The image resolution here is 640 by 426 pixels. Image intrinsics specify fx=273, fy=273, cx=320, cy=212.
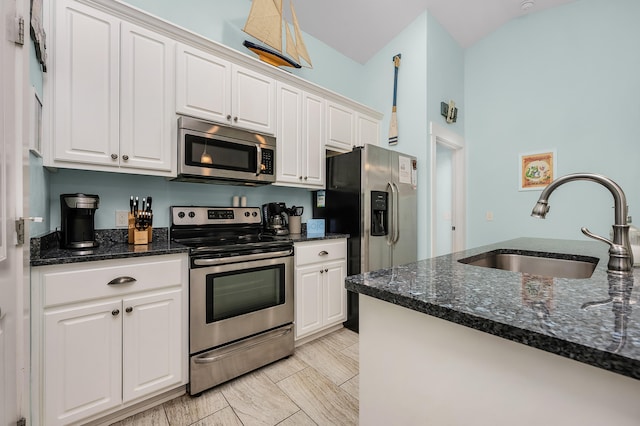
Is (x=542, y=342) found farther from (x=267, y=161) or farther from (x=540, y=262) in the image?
(x=267, y=161)

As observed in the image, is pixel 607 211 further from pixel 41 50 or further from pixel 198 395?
pixel 41 50

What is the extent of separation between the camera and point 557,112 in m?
3.21

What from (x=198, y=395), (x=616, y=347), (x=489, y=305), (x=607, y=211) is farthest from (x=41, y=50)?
(x=607, y=211)

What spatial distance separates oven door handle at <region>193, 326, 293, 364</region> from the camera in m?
1.68

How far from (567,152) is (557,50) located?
1.22 metres

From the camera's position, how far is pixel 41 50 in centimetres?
137

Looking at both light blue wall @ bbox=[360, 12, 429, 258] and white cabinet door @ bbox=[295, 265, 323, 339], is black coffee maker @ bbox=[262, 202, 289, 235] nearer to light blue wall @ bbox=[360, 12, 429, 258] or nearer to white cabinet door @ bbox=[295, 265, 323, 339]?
white cabinet door @ bbox=[295, 265, 323, 339]

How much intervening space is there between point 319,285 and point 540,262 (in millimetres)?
1552

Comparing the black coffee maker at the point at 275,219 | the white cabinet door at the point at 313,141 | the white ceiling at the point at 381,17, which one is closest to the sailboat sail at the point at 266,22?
the white cabinet door at the point at 313,141

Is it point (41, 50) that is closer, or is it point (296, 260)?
point (41, 50)

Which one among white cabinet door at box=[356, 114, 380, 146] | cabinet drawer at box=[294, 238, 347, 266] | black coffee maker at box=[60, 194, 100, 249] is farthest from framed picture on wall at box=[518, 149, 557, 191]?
black coffee maker at box=[60, 194, 100, 249]

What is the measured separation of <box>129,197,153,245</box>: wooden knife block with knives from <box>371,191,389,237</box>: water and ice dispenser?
6.06 feet

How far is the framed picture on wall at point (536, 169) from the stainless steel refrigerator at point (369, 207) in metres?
1.55

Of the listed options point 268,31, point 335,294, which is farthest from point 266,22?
point 335,294
